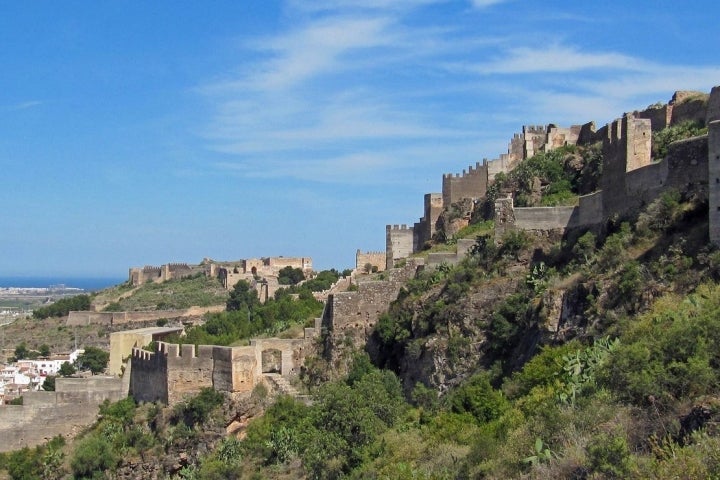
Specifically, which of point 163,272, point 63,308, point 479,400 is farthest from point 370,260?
point 163,272

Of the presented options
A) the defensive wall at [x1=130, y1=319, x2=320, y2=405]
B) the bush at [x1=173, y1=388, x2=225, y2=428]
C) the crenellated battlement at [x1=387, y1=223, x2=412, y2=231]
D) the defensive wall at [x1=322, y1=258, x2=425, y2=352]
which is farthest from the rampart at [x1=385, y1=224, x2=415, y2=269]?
the bush at [x1=173, y1=388, x2=225, y2=428]

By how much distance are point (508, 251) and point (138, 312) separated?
139 feet

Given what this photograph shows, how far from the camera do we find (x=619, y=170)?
26641mm

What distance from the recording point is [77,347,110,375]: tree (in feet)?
166

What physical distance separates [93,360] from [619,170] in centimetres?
3227

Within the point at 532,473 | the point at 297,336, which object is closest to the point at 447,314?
the point at 297,336

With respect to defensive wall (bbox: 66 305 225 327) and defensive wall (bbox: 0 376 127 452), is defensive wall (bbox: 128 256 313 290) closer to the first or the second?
defensive wall (bbox: 66 305 225 327)

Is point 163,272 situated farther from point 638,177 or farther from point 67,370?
point 638,177

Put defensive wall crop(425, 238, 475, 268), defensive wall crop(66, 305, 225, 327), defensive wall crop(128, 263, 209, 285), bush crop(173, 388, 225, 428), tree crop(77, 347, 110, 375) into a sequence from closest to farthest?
bush crop(173, 388, 225, 428) → defensive wall crop(425, 238, 475, 268) → tree crop(77, 347, 110, 375) → defensive wall crop(66, 305, 225, 327) → defensive wall crop(128, 263, 209, 285)

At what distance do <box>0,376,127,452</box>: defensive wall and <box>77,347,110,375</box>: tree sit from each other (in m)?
13.9

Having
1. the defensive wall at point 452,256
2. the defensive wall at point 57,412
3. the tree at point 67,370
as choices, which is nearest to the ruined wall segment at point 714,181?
the defensive wall at point 452,256

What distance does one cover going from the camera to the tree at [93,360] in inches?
1996

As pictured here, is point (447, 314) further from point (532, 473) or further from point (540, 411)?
point (532, 473)

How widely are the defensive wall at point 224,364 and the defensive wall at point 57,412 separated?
149 inches
